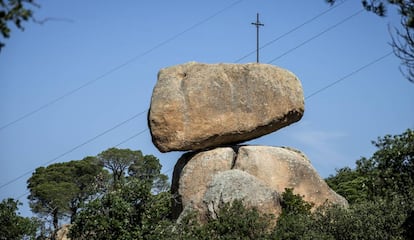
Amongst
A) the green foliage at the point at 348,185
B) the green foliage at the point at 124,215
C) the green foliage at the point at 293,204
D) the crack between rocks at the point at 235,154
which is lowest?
the green foliage at the point at 348,185

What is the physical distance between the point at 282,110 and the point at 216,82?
9.08ft

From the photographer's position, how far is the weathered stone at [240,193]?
30500 mm

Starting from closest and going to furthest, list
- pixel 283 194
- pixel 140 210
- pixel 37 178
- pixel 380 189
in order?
pixel 380 189, pixel 140 210, pixel 283 194, pixel 37 178

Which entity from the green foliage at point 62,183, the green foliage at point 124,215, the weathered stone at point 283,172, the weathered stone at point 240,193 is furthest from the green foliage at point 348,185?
the green foliage at point 62,183

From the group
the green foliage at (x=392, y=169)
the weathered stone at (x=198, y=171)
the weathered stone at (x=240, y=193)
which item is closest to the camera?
the green foliage at (x=392, y=169)

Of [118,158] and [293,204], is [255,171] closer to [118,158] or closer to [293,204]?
[293,204]

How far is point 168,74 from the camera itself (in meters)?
34.2

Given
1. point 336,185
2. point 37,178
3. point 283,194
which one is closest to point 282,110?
point 283,194

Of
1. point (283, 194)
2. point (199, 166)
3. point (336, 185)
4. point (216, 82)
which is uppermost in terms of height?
point (216, 82)

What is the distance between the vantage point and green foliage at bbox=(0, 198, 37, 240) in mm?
31547

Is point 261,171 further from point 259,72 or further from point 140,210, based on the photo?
point 140,210

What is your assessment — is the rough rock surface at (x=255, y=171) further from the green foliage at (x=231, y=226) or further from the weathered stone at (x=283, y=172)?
the green foliage at (x=231, y=226)

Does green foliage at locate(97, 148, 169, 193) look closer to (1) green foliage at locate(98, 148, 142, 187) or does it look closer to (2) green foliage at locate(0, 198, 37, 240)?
(1) green foliage at locate(98, 148, 142, 187)

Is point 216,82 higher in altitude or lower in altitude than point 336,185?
higher
